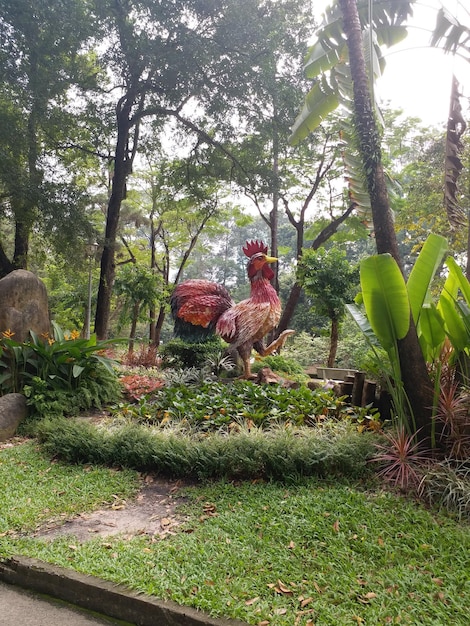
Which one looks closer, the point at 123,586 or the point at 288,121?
the point at 123,586

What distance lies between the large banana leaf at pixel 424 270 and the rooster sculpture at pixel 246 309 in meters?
3.93

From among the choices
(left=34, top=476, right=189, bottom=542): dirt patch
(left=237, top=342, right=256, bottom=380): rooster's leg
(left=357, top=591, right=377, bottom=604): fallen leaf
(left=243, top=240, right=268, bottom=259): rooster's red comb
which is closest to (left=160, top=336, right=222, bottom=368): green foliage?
(left=237, top=342, right=256, bottom=380): rooster's leg

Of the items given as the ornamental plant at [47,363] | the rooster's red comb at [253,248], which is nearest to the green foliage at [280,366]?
the rooster's red comb at [253,248]

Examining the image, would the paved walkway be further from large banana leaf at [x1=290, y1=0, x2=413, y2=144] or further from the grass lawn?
large banana leaf at [x1=290, y1=0, x2=413, y2=144]

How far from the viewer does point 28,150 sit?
33.8 feet

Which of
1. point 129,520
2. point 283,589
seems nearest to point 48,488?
point 129,520

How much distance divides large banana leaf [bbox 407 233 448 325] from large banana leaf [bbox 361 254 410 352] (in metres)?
0.27

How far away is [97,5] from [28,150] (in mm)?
3742

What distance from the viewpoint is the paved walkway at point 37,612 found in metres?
2.56

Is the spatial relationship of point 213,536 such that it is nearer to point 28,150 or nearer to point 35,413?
point 35,413

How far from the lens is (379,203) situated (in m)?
4.40

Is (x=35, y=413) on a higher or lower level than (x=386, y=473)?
lower

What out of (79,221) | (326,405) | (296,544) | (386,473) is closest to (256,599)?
(296,544)

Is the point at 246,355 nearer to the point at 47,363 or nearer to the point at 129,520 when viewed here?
the point at 47,363
